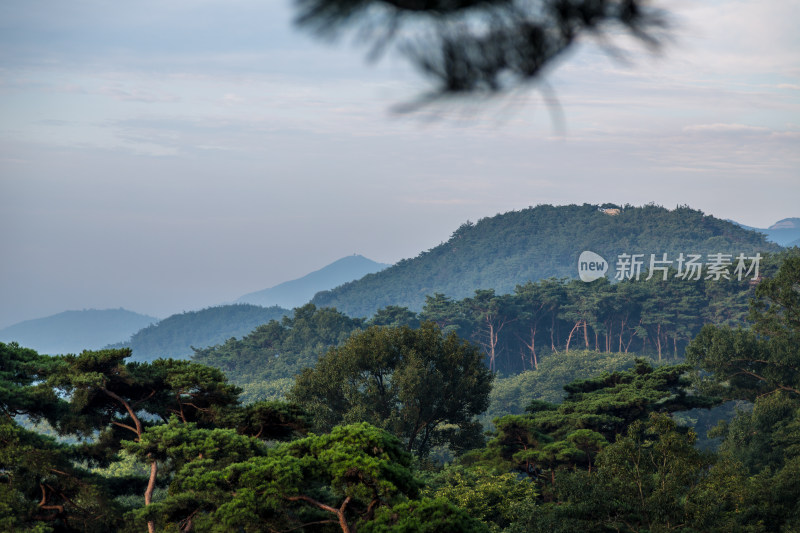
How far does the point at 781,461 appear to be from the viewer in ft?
61.6

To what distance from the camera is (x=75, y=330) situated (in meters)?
150

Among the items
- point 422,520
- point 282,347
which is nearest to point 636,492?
point 422,520

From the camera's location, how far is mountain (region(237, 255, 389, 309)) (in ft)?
603

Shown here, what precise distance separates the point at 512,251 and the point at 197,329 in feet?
147

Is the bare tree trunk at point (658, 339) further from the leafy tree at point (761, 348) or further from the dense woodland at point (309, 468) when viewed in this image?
the dense woodland at point (309, 468)

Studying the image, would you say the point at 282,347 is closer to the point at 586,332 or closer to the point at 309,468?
the point at 586,332

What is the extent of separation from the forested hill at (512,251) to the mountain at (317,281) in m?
78.8

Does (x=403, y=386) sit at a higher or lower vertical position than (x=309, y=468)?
lower

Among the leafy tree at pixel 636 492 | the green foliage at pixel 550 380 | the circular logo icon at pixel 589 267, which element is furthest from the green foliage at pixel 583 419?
the circular logo icon at pixel 589 267

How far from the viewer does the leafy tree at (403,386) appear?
19750 mm

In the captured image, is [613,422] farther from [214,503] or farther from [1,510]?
[1,510]

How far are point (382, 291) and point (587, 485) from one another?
89445 mm

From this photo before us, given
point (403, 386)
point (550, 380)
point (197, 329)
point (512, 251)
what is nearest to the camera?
point (403, 386)

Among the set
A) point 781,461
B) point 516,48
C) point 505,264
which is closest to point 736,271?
point 781,461
